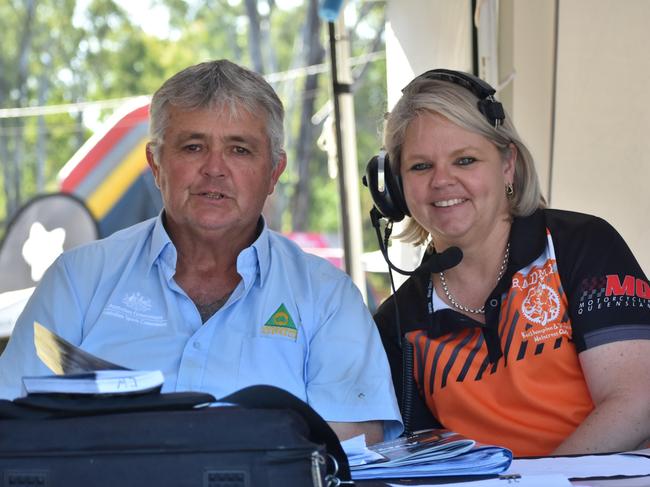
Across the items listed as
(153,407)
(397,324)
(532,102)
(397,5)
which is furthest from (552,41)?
(153,407)

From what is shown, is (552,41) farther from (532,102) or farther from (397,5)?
(397,5)

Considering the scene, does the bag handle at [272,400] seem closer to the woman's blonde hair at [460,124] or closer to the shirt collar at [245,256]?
the shirt collar at [245,256]

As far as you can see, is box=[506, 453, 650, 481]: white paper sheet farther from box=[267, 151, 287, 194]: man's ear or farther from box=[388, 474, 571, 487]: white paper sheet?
box=[267, 151, 287, 194]: man's ear

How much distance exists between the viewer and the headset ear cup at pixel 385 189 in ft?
7.70

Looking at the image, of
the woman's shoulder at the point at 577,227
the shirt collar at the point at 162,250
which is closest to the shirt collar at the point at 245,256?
the shirt collar at the point at 162,250

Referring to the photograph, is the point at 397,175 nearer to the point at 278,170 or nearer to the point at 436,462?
the point at 278,170

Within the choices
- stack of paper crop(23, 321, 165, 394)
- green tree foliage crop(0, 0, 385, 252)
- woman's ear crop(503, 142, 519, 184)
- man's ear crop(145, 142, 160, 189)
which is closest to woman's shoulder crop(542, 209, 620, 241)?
woman's ear crop(503, 142, 519, 184)

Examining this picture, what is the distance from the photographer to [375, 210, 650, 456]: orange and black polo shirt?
2.10 meters

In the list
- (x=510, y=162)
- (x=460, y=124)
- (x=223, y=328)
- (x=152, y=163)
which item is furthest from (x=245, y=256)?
(x=510, y=162)

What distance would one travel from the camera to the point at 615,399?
6.59ft

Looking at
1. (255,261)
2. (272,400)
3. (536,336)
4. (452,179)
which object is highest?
(452,179)

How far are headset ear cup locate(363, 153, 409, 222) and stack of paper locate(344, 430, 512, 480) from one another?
92 cm

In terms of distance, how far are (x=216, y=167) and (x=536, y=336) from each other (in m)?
0.81

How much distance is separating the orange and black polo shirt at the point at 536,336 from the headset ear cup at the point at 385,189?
11.2 inches
